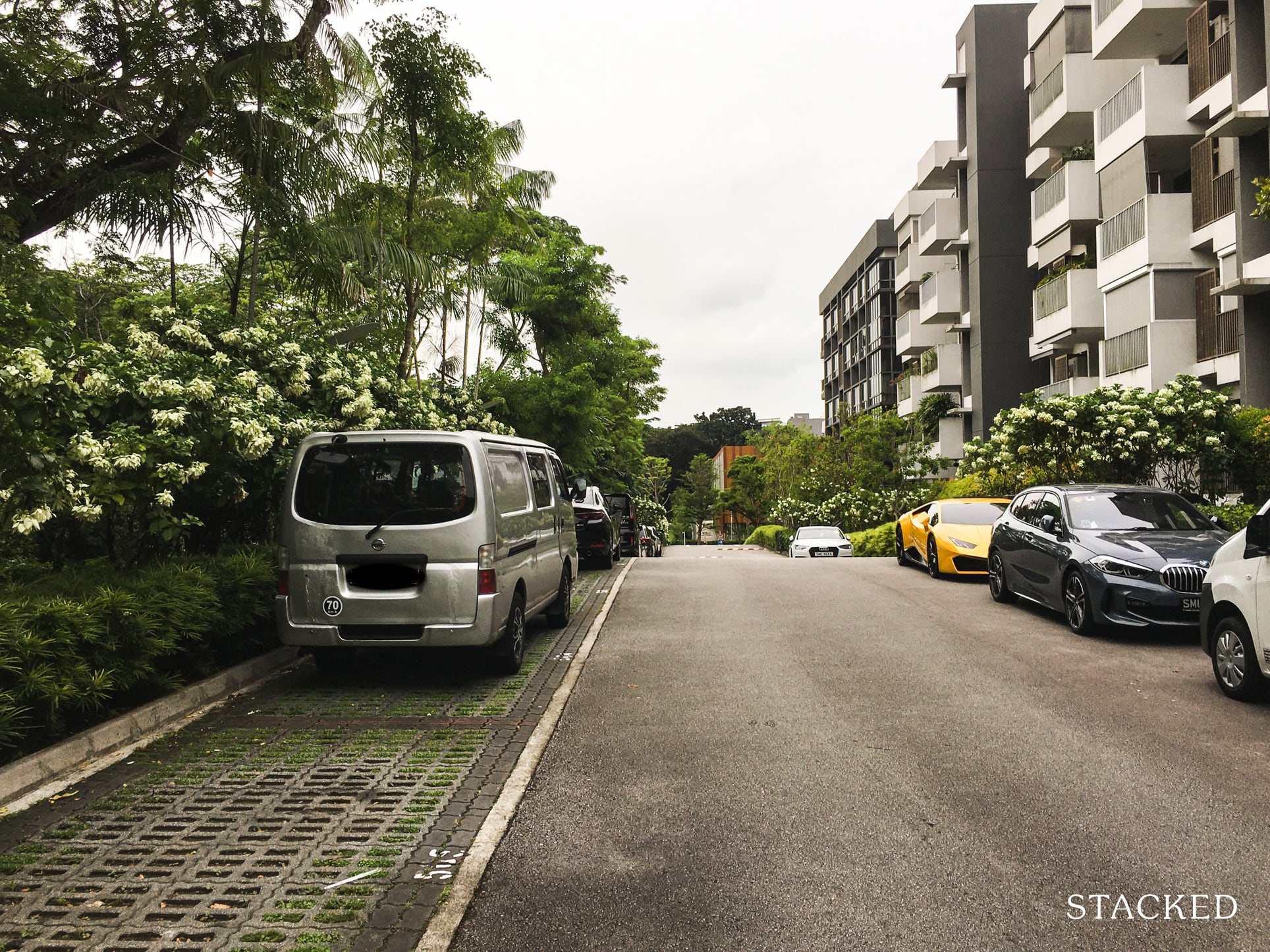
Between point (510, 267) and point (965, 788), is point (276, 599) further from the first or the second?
point (510, 267)

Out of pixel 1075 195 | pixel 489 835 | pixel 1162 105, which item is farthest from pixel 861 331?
pixel 489 835

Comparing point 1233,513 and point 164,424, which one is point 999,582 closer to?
point 1233,513

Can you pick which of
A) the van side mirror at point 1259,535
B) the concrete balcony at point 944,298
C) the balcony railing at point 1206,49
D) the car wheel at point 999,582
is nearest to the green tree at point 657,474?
the concrete balcony at point 944,298

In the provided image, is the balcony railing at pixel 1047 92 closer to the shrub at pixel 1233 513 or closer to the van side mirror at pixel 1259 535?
the shrub at pixel 1233 513

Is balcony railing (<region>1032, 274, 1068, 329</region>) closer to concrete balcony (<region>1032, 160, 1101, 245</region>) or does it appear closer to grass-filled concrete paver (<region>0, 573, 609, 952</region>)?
concrete balcony (<region>1032, 160, 1101, 245</region>)

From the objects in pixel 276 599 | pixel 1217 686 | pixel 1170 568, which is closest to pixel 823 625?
pixel 1170 568

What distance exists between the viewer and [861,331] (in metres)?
65.8

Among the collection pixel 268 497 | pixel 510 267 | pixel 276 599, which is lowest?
pixel 276 599

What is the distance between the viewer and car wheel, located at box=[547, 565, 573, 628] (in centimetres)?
1064

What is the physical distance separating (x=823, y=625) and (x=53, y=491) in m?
7.74

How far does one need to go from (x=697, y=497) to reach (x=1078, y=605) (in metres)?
76.3

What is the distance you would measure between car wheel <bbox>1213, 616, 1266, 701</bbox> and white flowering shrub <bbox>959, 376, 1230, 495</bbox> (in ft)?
33.3

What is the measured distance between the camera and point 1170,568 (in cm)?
919

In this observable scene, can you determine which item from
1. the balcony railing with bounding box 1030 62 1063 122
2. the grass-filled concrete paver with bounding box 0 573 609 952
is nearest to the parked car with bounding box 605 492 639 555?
the grass-filled concrete paver with bounding box 0 573 609 952
